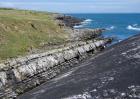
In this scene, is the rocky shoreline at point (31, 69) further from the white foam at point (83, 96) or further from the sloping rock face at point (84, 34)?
the sloping rock face at point (84, 34)

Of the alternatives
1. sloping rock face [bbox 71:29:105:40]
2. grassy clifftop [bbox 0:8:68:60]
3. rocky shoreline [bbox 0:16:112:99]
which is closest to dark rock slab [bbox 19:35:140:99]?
rocky shoreline [bbox 0:16:112:99]

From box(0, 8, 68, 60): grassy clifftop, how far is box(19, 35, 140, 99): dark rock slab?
2497 centimetres

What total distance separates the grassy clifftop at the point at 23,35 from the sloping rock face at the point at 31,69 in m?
6.40

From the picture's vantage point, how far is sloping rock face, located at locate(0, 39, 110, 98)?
3562cm

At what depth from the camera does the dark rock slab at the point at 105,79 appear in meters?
21.6

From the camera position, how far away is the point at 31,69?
134ft

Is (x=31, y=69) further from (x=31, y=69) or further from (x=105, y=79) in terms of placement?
(x=105, y=79)

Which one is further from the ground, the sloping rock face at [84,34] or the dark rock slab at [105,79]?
the dark rock slab at [105,79]

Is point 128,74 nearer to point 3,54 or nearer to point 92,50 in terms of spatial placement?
point 3,54

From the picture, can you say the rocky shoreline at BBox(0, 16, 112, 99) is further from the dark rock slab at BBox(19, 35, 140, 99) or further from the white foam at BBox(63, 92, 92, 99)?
the white foam at BBox(63, 92, 92, 99)

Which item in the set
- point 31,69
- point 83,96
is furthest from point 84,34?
point 83,96

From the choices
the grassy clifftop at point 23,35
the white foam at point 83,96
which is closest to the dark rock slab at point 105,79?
the white foam at point 83,96

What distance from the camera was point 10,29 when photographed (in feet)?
228

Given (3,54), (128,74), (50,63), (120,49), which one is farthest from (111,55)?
(3,54)
